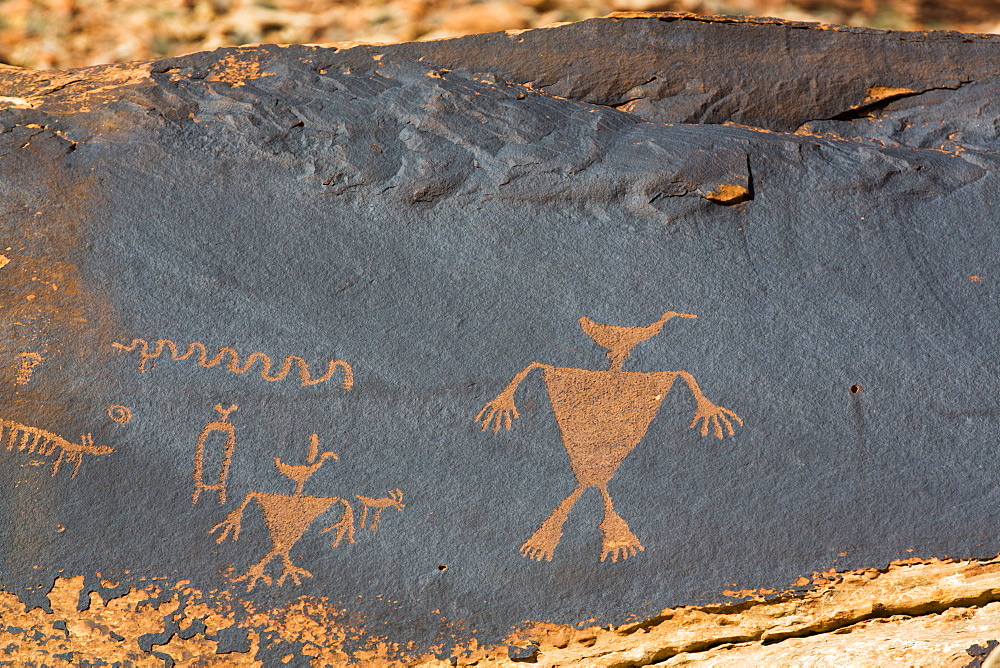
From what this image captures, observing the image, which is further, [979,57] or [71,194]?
[979,57]

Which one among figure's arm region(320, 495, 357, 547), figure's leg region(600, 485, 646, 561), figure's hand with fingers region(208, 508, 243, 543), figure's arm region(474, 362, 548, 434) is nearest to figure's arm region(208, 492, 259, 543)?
figure's hand with fingers region(208, 508, 243, 543)

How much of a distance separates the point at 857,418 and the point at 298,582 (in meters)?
0.95

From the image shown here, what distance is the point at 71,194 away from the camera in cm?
159

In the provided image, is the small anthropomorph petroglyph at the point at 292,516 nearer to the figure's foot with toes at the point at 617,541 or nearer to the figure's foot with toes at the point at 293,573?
the figure's foot with toes at the point at 293,573

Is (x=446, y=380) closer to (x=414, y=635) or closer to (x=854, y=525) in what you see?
(x=414, y=635)

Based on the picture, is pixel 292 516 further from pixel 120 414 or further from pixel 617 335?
pixel 617 335

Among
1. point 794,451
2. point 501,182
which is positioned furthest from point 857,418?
point 501,182

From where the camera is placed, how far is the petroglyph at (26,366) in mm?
1446

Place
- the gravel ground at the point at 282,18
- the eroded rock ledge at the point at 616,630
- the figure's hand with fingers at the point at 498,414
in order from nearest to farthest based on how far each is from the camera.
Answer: the eroded rock ledge at the point at 616,630
the figure's hand with fingers at the point at 498,414
the gravel ground at the point at 282,18

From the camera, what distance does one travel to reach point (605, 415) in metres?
1.45

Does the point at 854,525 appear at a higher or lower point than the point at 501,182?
lower

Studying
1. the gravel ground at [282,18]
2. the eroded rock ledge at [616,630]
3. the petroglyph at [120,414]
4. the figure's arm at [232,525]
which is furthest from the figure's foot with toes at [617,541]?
the gravel ground at [282,18]

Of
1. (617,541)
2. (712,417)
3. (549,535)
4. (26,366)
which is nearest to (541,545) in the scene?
(549,535)

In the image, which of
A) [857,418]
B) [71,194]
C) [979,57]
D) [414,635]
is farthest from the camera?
[979,57]
